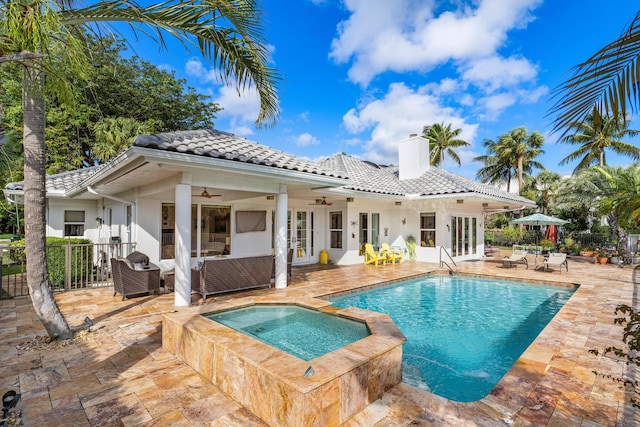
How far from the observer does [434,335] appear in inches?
243

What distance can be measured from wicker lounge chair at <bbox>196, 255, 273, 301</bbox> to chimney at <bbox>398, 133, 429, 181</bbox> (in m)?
10.8

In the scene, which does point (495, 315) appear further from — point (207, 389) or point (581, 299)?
point (207, 389)

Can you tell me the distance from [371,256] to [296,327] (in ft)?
28.9

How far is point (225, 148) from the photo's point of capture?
721 centimetres

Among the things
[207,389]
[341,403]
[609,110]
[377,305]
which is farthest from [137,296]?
[609,110]

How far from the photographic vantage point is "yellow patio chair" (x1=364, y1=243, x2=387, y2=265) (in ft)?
46.6

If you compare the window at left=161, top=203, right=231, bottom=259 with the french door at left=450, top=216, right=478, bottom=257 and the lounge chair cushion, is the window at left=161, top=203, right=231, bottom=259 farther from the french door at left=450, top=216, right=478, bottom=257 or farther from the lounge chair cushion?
the french door at left=450, top=216, right=478, bottom=257

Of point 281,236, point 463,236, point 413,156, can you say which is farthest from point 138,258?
point 463,236

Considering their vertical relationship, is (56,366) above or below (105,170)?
below

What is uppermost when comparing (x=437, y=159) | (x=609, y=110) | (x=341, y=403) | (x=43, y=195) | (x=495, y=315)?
(x=437, y=159)

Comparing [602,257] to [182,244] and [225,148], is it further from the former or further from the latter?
[182,244]

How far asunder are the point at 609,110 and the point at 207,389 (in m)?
4.69

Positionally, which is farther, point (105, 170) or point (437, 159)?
point (437, 159)

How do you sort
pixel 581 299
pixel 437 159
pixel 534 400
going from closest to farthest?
pixel 534 400 < pixel 581 299 < pixel 437 159
